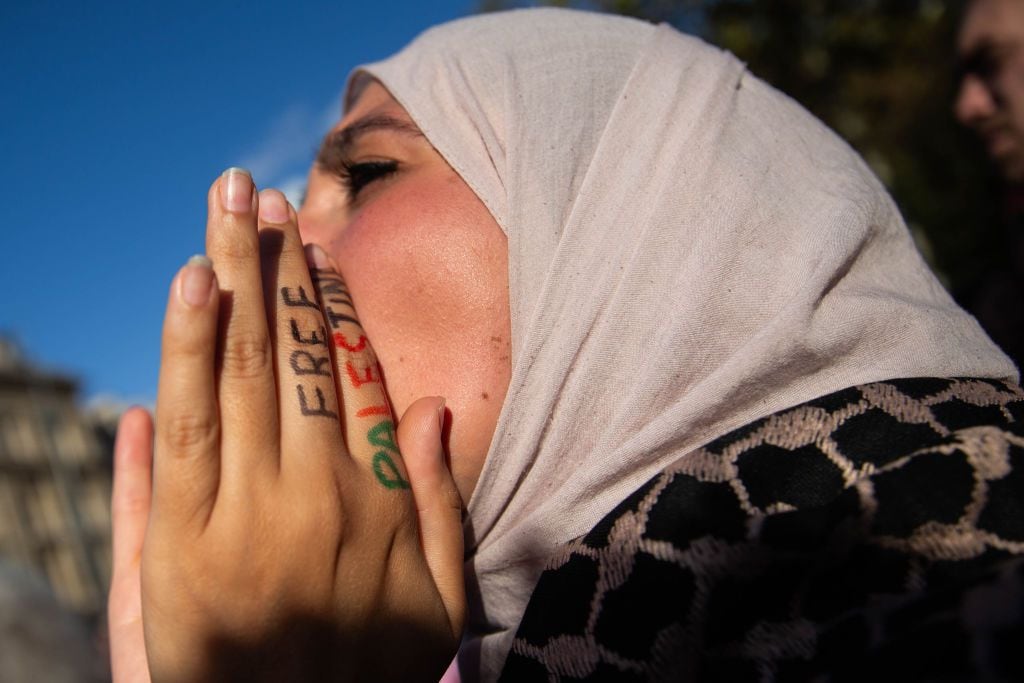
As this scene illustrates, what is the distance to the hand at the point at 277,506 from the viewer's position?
1509 millimetres

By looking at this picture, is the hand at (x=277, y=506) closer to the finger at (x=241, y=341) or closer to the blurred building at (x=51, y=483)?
the finger at (x=241, y=341)

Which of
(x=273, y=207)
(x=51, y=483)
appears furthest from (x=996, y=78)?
(x=51, y=483)

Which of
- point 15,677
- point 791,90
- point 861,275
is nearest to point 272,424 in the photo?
point 861,275

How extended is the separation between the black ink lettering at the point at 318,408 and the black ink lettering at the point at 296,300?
227 millimetres

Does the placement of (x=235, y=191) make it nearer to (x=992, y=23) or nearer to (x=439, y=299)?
(x=439, y=299)

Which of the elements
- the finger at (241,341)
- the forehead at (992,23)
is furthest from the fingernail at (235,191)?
the forehead at (992,23)

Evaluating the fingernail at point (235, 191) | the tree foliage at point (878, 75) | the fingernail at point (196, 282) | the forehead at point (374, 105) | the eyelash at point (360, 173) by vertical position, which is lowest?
the tree foliage at point (878, 75)

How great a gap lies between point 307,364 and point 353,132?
86cm

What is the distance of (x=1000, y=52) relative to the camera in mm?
3715

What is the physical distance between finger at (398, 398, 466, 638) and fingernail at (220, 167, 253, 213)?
0.60 m

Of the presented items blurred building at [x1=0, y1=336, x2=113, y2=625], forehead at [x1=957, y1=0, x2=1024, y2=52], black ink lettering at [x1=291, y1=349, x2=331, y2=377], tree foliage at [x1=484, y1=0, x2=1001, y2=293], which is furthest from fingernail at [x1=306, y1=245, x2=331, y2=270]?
blurred building at [x1=0, y1=336, x2=113, y2=625]

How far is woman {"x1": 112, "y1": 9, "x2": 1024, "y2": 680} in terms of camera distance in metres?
1.34

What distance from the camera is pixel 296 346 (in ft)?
5.70

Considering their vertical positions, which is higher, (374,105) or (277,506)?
(374,105)
